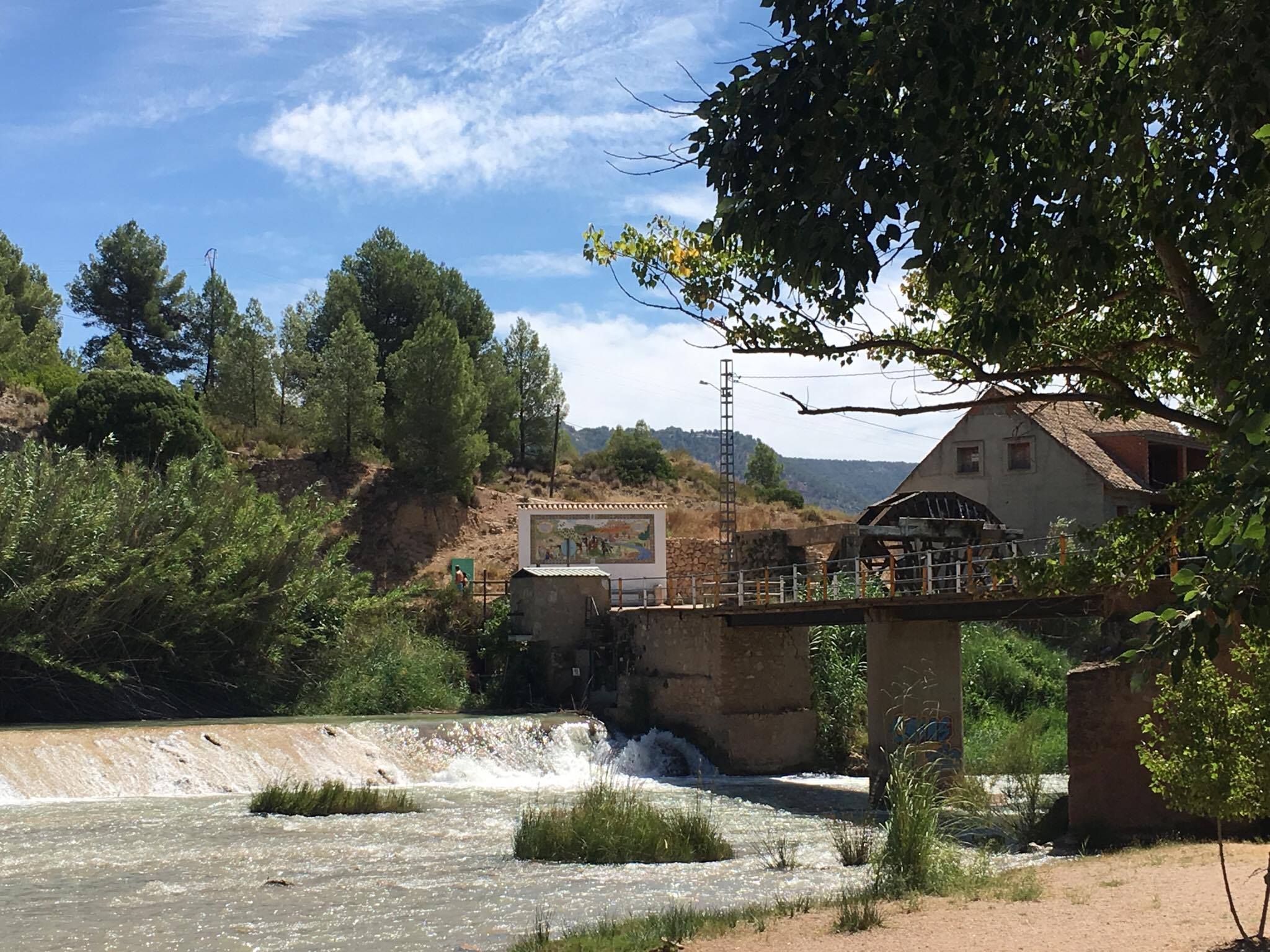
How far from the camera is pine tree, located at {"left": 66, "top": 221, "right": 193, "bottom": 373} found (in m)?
66.8

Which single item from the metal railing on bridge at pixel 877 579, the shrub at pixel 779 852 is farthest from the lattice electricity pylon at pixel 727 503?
the shrub at pixel 779 852

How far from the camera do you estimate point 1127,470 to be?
4147 centimetres

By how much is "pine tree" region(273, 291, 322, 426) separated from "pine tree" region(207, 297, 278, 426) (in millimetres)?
758

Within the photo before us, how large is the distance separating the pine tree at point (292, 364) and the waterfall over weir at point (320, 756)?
3333cm

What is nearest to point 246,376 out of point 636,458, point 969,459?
point 636,458

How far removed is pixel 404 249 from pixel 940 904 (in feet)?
196

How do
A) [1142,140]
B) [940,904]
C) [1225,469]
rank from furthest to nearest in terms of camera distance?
[940,904] < [1142,140] < [1225,469]

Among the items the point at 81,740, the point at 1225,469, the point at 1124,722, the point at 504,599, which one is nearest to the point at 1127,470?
the point at 504,599

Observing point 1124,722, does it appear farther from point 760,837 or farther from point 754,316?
point 754,316

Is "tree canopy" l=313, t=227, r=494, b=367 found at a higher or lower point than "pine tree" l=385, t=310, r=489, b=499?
higher

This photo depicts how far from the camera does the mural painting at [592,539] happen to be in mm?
42844

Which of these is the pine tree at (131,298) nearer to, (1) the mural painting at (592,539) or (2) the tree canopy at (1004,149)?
(1) the mural painting at (592,539)

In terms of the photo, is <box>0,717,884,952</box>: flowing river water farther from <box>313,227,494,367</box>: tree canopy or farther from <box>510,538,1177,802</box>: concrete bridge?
<box>313,227,494,367</box>: tree canopy

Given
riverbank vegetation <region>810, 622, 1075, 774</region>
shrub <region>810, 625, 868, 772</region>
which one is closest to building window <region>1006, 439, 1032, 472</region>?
riverbank vegetation <region>810, 622, 1075, 774</region>
